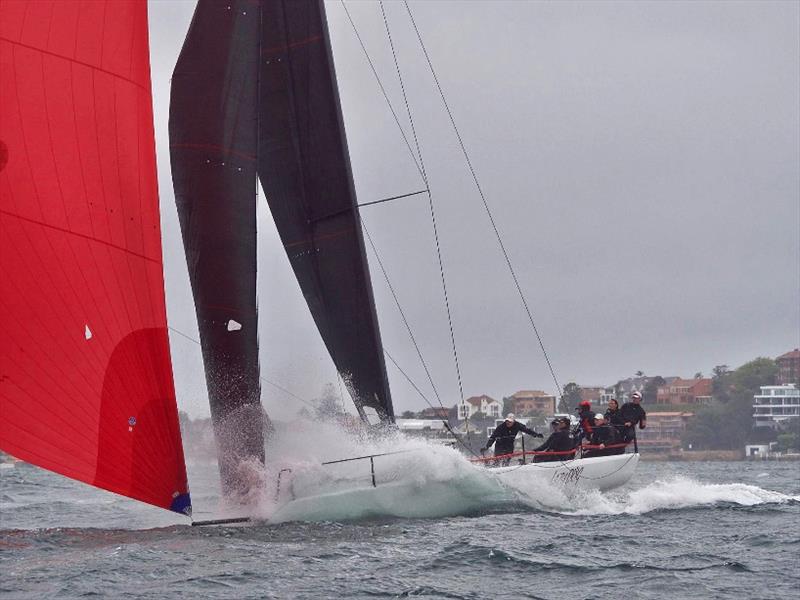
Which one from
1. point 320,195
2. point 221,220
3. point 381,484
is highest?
point 320,195

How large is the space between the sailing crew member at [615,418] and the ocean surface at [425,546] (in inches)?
45.7

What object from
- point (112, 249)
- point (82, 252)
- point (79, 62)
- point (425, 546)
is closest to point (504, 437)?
point (425, 546)

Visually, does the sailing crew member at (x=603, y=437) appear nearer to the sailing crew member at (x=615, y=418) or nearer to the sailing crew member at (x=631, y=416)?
the sailing crew member at (x=615, y=418)

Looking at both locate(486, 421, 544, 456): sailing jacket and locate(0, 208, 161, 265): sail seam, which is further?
locate(486, 421, 544, 456): sailing jacket

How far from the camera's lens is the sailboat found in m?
13.7

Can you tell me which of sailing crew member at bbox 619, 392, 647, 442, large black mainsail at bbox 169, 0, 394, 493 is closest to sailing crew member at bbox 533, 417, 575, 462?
sailing crew member at bbox 619, 392, 647, 442

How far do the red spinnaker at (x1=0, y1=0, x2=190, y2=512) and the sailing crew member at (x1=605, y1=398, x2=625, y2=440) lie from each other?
9.83 meters

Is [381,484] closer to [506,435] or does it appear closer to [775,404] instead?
[506,435]

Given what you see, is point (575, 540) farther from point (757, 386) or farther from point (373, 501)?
point (757, 386)

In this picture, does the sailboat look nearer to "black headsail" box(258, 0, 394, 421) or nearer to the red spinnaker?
the red spinnaker

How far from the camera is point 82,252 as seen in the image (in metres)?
14.0

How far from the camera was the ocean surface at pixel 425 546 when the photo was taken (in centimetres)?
1280

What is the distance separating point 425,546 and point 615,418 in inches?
327

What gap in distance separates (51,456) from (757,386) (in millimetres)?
123343
